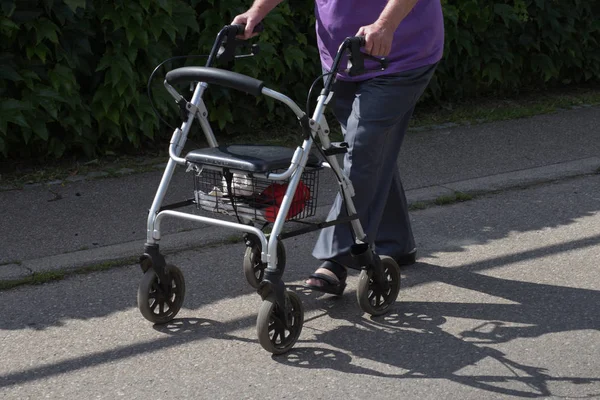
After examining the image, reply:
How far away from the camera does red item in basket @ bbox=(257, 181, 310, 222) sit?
4.35 metres

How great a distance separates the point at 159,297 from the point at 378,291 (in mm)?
996

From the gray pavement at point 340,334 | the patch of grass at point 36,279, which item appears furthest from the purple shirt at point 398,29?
the patch of grass at point 36,279

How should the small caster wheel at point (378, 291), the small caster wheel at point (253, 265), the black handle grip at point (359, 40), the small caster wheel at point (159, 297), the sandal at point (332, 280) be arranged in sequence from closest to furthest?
the black handle grip at point (359, 40)
the small caster wheel at point (159, 297)
the small caster wheel at point (378, 291)
the sandal at point (332, 280)
the small caster wheel at point (253, 265)

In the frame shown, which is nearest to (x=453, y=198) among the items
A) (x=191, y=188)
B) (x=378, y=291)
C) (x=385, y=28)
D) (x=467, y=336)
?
(x=191, y=188)

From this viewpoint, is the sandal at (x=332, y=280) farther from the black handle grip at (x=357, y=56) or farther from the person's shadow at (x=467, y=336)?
the black handle grip at (x=357, y=56)

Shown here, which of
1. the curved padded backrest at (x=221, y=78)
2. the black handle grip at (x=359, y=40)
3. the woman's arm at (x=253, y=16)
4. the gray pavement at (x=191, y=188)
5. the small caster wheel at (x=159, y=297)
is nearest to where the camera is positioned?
the curved padded backrest at (x=221, y=78)

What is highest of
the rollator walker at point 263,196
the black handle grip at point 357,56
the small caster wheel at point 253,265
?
the black handle grip at point 357,56

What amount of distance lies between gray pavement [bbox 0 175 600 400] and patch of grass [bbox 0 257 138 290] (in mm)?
52

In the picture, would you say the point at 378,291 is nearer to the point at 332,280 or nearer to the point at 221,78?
the point at 332,280

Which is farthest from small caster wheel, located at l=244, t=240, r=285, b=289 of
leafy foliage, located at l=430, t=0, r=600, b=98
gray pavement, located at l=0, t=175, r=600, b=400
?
leafy foliage, located at l=430, t=0, r=600, b=98

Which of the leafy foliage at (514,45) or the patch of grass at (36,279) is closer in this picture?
the patch of grass at (36,279)

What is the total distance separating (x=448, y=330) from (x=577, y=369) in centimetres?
65

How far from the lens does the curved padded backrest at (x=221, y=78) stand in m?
4.08

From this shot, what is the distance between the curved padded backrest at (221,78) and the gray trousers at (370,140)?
0.82 m
